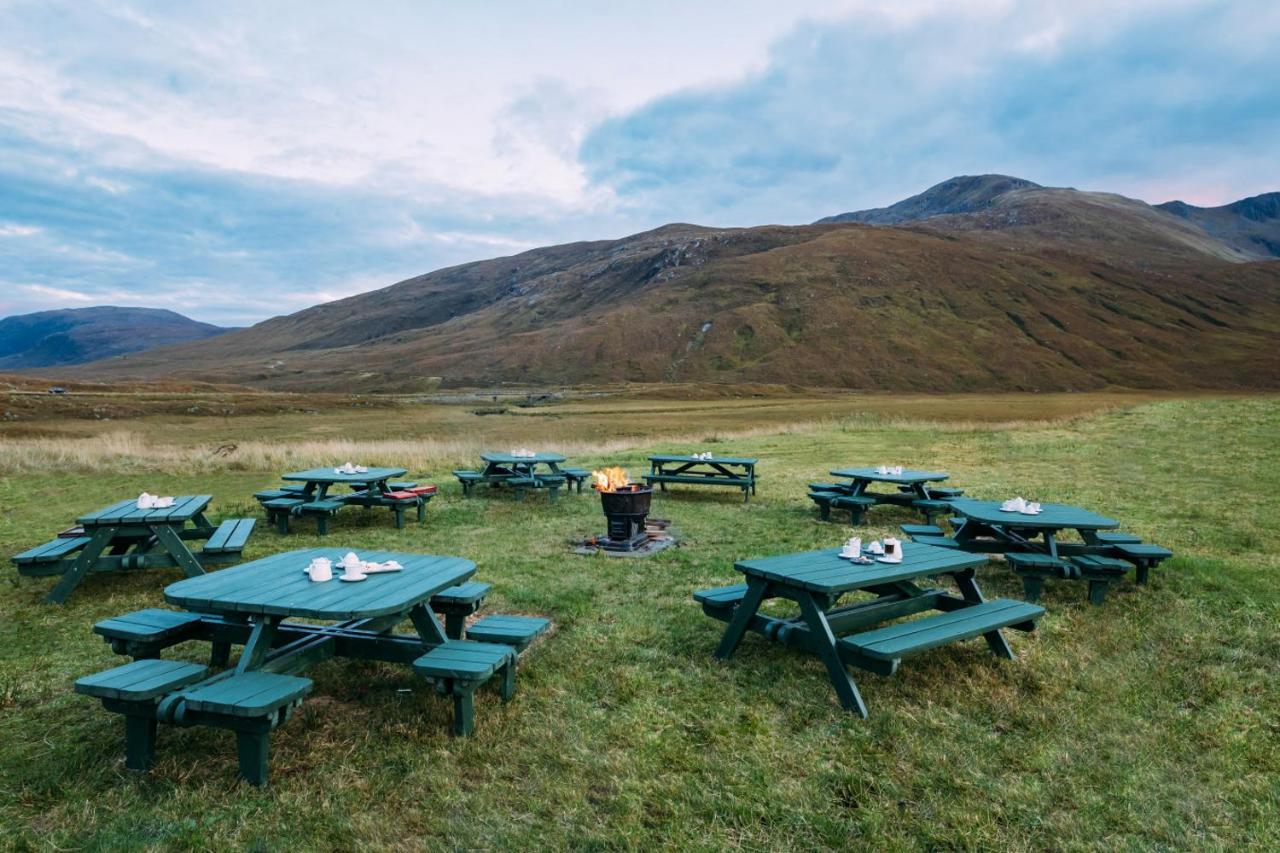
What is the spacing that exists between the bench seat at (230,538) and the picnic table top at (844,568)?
5.76 meters

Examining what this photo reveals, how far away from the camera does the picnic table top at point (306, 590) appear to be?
4.08 m

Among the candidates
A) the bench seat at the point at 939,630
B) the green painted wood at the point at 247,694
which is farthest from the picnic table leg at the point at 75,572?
the bench seat at the point at 939,630

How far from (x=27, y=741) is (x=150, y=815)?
4.71 feet

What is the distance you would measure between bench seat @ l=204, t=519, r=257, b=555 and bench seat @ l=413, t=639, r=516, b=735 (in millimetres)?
4481

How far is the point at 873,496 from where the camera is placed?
466 inches

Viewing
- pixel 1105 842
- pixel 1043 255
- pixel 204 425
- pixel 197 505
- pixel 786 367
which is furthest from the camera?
pixel 1043 255

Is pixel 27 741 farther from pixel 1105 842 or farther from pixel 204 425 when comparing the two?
pixel 204 425

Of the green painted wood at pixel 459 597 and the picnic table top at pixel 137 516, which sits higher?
the picnic table top at pixel 137 516

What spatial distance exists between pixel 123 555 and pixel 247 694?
533cm

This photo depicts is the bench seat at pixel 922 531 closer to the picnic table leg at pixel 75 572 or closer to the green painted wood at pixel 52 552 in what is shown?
the picnic table leg at pixel 75 572

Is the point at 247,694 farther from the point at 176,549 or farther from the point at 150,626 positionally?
the point at 176,549

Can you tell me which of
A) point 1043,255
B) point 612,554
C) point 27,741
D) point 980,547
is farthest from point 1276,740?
point 1043,255

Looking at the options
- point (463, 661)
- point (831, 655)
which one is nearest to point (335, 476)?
point (463, 661)

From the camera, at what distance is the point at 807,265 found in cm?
14438
